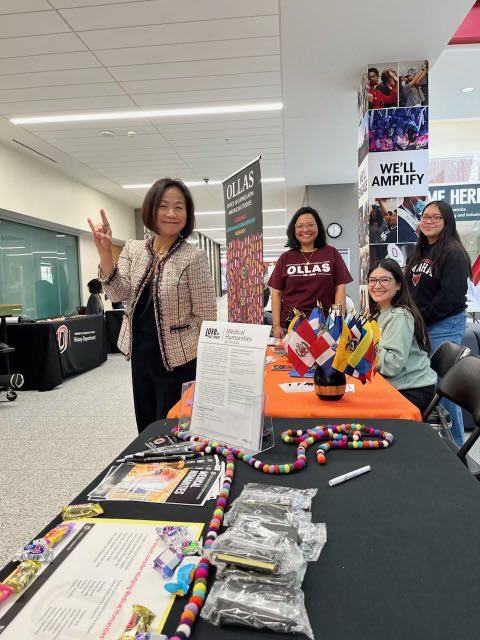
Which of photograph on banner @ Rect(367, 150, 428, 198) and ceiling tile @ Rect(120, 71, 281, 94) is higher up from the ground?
ceiling tile @ Rect(120, 71, 281, 94)

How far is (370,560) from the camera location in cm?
59

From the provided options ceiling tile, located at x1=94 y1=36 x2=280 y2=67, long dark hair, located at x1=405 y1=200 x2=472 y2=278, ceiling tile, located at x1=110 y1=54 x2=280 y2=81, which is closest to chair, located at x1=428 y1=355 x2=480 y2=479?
long dark hair, located at x1=405 y1=200 x2=472 y2=278

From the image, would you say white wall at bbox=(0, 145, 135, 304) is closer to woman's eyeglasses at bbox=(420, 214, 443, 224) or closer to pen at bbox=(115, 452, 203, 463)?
woman's eyeglasses at bbox=(420, 214, 443, 224)

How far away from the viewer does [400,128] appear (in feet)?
11.5

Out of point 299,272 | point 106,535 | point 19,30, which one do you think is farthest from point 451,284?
point 19,30

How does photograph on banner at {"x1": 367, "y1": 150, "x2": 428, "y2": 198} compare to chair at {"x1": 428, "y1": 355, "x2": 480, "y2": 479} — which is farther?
photograph on banner at {"x1": 367, "y1": 150, "x2": 428, "y2": 198}

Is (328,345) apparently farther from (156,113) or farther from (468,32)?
(156,113)

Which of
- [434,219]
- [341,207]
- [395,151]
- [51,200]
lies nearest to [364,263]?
[395,151]

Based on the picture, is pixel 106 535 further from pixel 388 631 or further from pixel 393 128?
pixel 393 128

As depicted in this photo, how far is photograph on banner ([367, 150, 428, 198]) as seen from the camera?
3.54m

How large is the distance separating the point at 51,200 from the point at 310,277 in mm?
5320

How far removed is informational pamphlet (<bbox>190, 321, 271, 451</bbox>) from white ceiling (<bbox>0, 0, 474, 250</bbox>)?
2.61m

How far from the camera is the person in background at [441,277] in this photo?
2463 mm

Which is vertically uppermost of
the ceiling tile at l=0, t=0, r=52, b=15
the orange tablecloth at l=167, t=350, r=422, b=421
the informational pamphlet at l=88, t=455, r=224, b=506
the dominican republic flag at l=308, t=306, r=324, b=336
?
the ceiling tile at l=0, t=0, r=52, b=15
